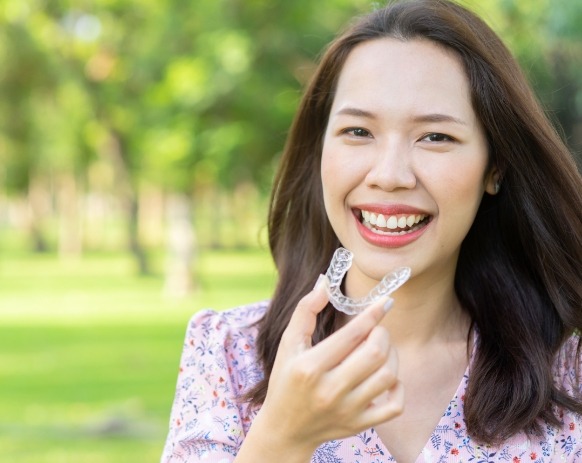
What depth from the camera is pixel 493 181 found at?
249cm

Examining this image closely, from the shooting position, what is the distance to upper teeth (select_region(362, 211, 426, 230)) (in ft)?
7.16

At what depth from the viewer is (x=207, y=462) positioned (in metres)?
2.20

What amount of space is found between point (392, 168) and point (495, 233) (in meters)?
0.66

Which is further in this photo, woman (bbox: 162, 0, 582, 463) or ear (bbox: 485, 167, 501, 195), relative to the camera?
ear (bbox: 485, 167, 501, 195)

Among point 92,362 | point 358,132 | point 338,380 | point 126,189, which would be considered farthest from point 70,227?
point 338,380

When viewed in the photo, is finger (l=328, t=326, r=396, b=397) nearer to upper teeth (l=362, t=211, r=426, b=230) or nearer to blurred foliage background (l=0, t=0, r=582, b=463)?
upper teeth (l=362, t=211, r=426, b=230)

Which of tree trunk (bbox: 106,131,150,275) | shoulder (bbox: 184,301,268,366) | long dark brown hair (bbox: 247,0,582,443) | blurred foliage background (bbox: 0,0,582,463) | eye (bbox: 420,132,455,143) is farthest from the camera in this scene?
tree trunk (bbox: 106,131,150,275)

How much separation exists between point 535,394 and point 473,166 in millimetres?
579

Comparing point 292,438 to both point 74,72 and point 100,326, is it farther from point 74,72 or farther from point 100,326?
point 74,72

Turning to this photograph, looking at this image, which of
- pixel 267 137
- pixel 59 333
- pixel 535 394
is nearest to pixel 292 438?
pixel 535 394

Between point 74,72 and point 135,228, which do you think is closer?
point 74,72

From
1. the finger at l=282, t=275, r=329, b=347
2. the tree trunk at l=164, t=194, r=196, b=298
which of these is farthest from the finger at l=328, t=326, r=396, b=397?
the tree trunk at l=164, t=194, r=196, b=298

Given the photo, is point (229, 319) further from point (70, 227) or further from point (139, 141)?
point (70, 227)

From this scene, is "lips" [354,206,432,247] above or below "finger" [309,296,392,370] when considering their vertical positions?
above
